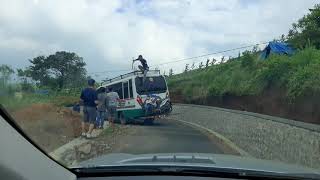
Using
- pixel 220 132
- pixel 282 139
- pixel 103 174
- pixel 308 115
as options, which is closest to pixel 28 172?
pixel 103 174

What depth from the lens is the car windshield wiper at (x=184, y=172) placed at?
3.71m

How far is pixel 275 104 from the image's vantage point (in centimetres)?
2525

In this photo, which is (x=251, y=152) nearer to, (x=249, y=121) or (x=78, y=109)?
(x=249, y=121)

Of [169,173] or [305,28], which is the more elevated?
[305,28]

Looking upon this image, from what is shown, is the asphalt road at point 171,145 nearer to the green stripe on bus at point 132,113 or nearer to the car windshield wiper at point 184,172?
the car windshield wiper at point 184,172

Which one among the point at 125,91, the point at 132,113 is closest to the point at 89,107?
the point at 132,113

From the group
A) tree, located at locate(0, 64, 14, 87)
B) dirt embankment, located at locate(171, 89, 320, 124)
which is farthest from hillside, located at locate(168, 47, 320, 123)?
tree, located at locate(0, 64, 14, 87)

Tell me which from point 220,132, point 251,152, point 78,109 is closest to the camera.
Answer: point 251,152

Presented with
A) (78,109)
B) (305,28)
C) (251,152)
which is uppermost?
(305,28)

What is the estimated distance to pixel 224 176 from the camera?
3.71 meters

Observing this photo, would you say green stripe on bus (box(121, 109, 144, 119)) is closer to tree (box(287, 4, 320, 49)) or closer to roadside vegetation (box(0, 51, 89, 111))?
tree (box(287, 4, 320, 49))

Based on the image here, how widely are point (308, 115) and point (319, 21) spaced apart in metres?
12.2

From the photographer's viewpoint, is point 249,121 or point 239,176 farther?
point 249,121

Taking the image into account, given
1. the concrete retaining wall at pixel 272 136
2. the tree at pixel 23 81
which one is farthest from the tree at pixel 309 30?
the tree at pixel 23 81
